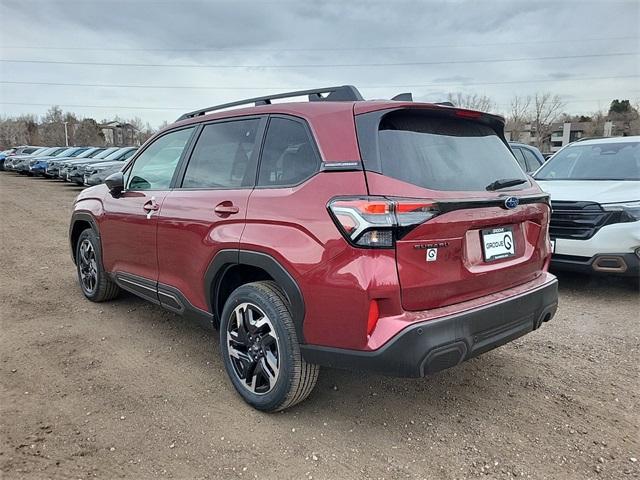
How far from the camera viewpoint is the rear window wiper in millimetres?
2781

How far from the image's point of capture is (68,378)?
3281mm

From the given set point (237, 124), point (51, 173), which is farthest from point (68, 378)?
point (51, 173)

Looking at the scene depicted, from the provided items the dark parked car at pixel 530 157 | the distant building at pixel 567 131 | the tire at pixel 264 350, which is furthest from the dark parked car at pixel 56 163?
the distant building at pixel 567 131

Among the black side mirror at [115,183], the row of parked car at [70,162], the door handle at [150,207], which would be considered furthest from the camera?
the row of parked car at [70,162]

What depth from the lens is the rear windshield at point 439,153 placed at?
8.08 feet

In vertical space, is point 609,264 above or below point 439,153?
below

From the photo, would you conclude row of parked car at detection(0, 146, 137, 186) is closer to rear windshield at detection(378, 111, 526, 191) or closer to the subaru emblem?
rear windshield at detection(378, 111, 526, 191)

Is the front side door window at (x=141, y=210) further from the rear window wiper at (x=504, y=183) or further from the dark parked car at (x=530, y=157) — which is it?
the dark parked car at (x=530, y=157)

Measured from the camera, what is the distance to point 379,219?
227 cm

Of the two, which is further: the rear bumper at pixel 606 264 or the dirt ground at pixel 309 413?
the rear bumper at pixel 606 264

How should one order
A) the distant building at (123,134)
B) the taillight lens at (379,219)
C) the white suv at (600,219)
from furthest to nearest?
the distant building at (123,134)
the white suv at (600,219)
the taillight lens at (379,219)

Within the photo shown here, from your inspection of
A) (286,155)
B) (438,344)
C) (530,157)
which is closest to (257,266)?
(286,155)

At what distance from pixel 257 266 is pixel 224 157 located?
3.02ft

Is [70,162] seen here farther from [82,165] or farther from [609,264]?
[609,264]
